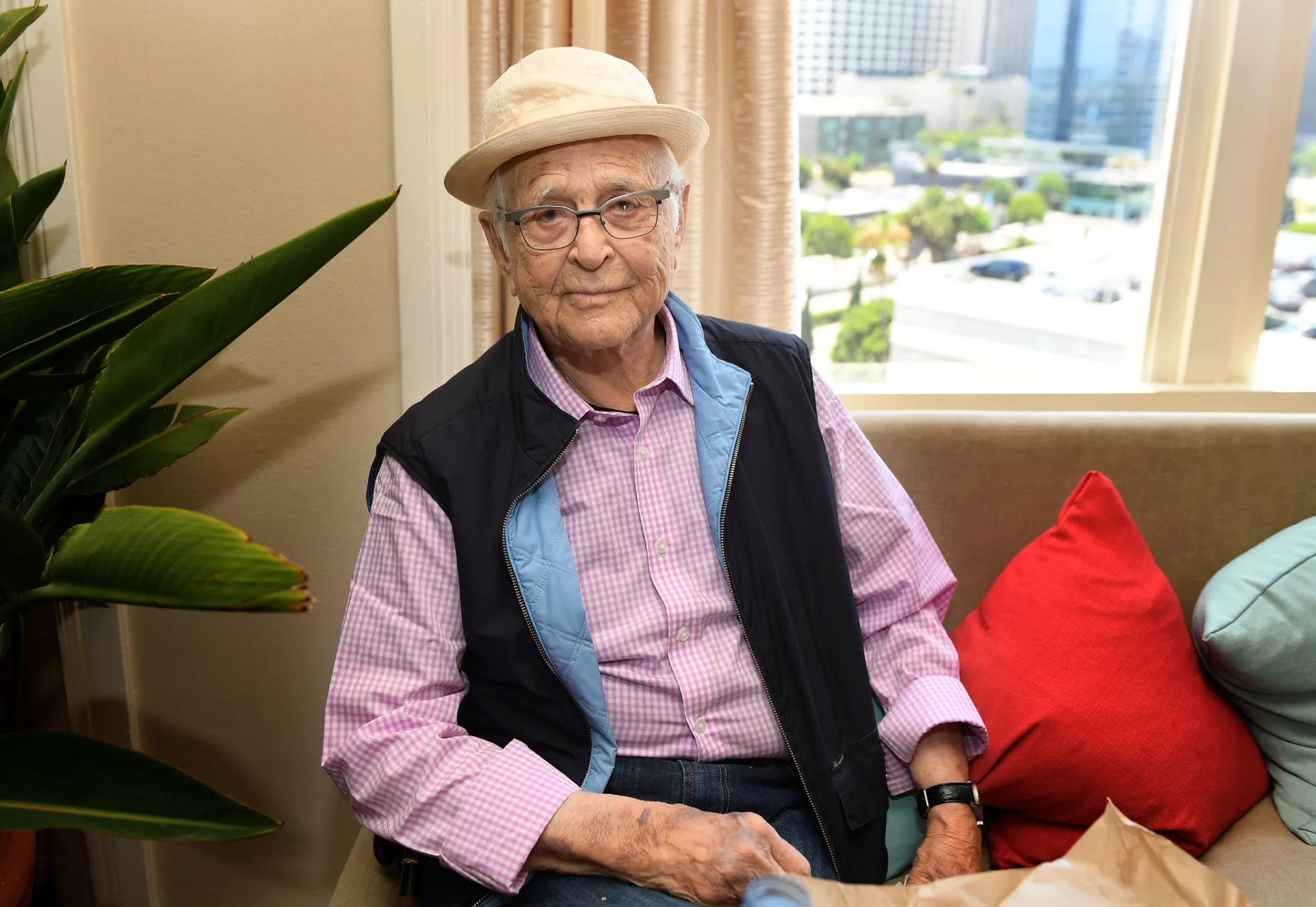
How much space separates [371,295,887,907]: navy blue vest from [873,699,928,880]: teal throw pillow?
3 centimetres

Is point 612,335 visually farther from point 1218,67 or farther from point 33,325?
point 1218,67

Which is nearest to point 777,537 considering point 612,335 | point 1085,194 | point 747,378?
point 747,378

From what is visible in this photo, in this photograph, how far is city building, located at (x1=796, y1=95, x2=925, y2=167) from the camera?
6.62 feet

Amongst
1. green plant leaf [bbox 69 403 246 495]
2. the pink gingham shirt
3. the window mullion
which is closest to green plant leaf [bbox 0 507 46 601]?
green plant leaf [bbox 69 403 246 495]

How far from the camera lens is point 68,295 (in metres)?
1.03

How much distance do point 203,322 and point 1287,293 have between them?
2175mm

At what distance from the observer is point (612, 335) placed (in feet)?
4.34

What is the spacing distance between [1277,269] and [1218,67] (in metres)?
0.49

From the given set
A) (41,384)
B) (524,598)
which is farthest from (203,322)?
(524,598)

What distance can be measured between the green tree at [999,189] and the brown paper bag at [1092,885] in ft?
5.03

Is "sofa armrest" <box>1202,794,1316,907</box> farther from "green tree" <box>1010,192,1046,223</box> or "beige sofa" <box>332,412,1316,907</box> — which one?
"green tree" <box>1010,192,1046,223</box>

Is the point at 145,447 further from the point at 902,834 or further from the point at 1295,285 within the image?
the point at 1295,285

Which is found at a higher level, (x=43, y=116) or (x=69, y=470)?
(x=43, y=116)

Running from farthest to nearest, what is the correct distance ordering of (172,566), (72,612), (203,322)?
(72,612)
(203,322)
(172,566)
